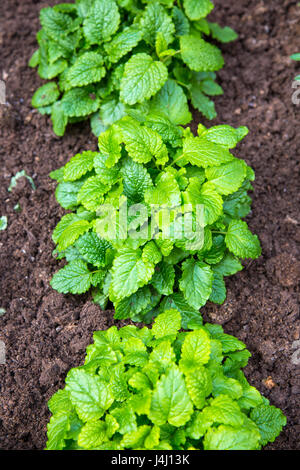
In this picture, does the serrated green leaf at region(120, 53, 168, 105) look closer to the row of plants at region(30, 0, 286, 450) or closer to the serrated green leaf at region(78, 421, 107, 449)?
the row of plants at region(30, 0, 286, 450)

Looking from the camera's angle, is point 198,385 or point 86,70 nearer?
point 198,385

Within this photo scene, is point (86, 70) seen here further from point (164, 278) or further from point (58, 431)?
point (58, 431)

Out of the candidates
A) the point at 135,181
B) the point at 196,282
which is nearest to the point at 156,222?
the point at 135,181

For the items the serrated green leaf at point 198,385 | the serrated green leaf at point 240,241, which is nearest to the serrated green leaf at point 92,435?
the serrated green leaf at point 198,385

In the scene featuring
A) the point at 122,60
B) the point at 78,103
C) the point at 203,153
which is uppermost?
the point at 122,60

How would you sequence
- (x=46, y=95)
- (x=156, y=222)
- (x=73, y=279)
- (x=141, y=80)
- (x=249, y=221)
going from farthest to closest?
(x=46, y=95) → (x=249, y=221) → (x=141, y=80) → (x=73, y=279) → (x=156, y=222)

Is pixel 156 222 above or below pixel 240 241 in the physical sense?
above

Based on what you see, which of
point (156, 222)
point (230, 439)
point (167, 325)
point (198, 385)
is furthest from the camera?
point (156, 222)

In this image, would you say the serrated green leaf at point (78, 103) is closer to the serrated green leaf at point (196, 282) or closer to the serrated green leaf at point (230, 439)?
the serrated green leaf at point (196, 282)
